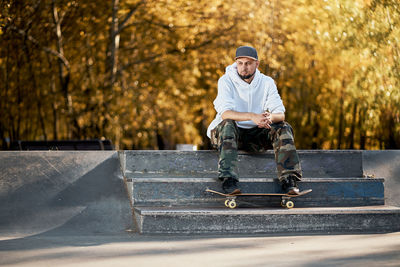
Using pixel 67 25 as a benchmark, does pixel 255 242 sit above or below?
below

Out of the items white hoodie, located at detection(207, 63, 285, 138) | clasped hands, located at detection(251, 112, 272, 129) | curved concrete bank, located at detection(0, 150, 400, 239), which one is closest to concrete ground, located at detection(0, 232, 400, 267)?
curved concrete bank, located at detection(0, 150, 400, 239)

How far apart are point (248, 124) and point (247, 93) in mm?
303

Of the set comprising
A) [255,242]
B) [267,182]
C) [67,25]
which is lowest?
[255,242]

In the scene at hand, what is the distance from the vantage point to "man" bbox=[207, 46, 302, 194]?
5129 millimetres

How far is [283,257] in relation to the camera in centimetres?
388

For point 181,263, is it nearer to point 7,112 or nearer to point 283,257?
point 283,257

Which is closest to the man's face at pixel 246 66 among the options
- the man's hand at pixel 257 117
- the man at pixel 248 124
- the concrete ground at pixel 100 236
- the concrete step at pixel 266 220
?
the man at pixel 248 124

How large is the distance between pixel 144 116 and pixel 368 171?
816 centimetres

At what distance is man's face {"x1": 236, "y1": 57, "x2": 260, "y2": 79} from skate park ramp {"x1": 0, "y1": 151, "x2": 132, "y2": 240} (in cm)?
155

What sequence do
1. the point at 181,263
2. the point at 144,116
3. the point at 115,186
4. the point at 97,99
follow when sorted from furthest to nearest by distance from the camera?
the point at 144,116 → the point at 97,99 → the point at 115,186 → the point at 181,263

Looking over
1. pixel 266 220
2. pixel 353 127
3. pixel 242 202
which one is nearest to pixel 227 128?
pixel 242 202

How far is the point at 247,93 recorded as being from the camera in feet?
18.8

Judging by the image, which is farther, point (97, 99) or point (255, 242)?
point (97, 99)

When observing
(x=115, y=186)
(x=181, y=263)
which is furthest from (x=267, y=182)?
(x=181, y=263)
